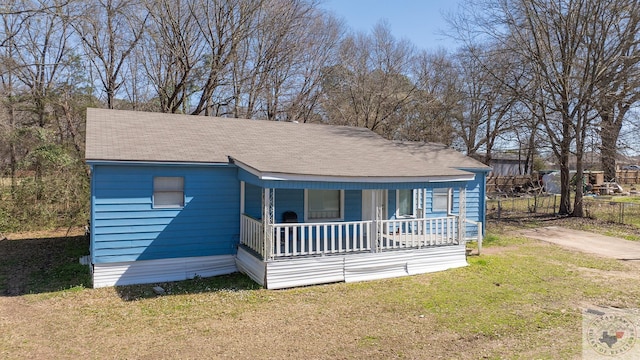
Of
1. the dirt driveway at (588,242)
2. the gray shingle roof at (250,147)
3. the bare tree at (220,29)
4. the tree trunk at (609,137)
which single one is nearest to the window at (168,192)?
the gray shingle roof at (250,147)

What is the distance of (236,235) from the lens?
400 inches

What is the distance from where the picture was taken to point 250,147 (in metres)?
11.1

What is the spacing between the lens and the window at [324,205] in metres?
11.2

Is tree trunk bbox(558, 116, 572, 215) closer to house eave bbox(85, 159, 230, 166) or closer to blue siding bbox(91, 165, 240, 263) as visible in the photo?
blue siding bbox(91, 165, 240, 263)

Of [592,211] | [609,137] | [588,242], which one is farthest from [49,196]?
[592,211]

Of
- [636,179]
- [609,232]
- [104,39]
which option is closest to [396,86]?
[609,232]

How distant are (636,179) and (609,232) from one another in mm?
30909

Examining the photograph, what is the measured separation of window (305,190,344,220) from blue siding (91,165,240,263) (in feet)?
6.79

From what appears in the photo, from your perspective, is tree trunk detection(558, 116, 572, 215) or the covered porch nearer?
the covered porch

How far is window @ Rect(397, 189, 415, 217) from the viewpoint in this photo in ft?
41.5

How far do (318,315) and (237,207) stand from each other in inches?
163

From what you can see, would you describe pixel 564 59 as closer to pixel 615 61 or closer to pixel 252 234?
pixel 615 61

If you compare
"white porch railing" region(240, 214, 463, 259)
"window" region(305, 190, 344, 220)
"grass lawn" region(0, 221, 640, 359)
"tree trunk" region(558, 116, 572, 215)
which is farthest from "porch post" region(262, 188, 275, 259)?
"tree trunk" region(558, 116, 572, 215)

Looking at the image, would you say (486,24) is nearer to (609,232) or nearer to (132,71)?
(609,232)
